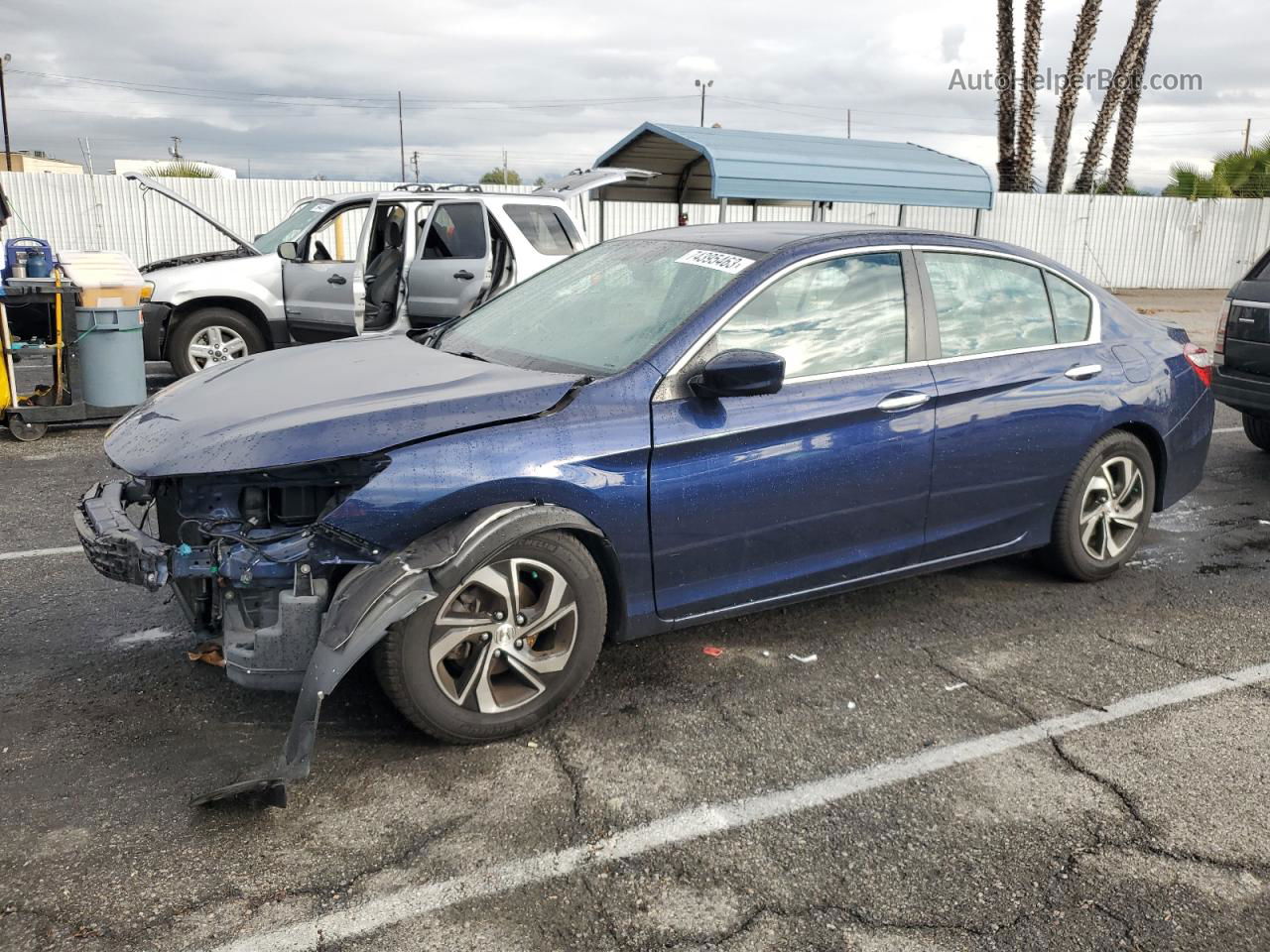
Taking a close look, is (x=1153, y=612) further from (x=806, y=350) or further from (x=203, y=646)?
(x=203, y=646)

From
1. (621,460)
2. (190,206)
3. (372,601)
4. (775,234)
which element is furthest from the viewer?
(190,206)

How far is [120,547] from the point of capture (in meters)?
3.30

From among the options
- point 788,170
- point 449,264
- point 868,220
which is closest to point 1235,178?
point 868,220

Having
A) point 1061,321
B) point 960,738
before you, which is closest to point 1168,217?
point 1061,321

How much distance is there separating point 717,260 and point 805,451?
0.82 meters

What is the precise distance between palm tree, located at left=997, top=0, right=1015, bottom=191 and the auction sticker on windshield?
22342mm

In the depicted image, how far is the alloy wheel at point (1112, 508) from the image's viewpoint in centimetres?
484

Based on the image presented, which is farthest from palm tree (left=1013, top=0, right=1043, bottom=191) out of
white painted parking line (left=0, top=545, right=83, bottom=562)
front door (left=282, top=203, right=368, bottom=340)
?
white painted parking line (left=0, top=545, right=83, bottom=562)

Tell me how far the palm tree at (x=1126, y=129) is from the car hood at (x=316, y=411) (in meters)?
25.6

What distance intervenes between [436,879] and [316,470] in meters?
1.25

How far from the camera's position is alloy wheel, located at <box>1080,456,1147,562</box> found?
190 inches

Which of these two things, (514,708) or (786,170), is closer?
(514,708)

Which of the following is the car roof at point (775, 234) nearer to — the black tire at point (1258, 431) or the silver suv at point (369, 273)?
the black tire at point (1258, 431)

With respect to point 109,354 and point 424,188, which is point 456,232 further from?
point 109,354
